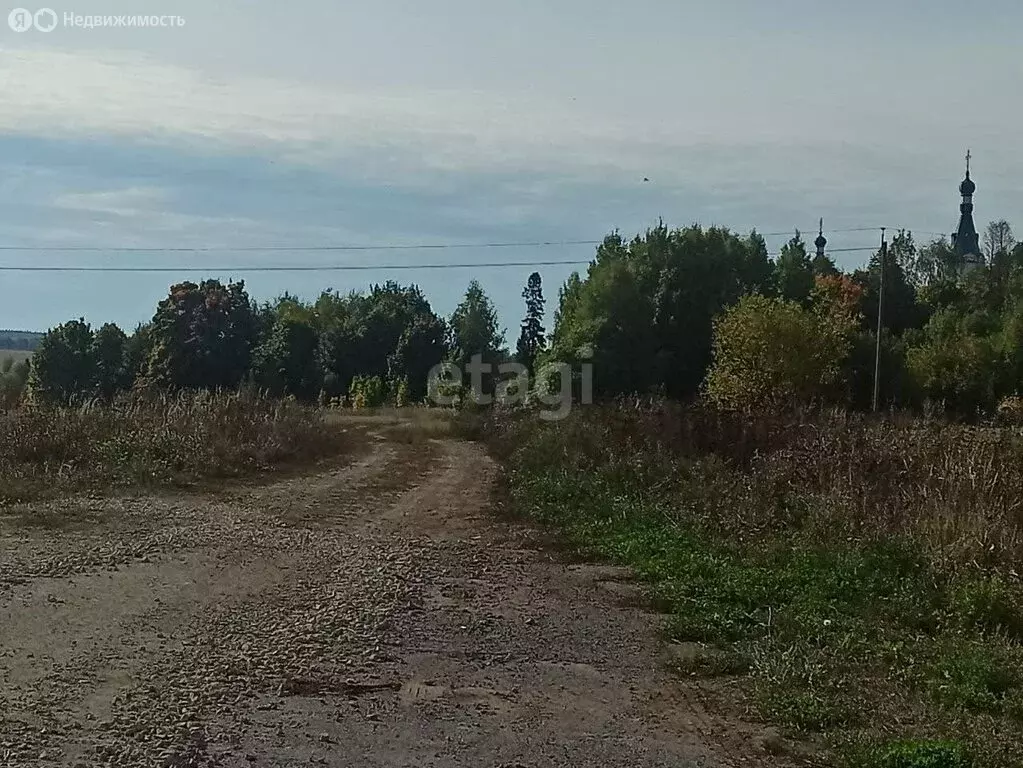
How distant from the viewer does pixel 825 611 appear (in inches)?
344

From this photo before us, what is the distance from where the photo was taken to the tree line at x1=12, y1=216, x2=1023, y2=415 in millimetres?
38062

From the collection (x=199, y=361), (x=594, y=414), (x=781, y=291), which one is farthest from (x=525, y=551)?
(x=781, y=291)

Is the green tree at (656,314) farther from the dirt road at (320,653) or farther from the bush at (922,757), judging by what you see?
the bush at (922,757)

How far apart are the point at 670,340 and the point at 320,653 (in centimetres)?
3917

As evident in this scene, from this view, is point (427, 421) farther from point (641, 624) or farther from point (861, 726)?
point (861, 726)

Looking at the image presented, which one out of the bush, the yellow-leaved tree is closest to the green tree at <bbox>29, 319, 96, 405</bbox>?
the yellow-leaved tree

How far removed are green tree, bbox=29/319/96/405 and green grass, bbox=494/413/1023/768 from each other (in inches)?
1095

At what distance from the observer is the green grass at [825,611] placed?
626cm

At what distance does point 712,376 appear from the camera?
130 ft

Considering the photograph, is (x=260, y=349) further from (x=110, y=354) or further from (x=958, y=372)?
(x=958, y=372)

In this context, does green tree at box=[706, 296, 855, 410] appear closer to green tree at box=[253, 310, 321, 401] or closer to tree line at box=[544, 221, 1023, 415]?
tree line at box=[544, 221, 1023, 415]

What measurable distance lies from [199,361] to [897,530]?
3451cm

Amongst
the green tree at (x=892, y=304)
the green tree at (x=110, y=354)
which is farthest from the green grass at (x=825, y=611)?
the green tree at (x=892, y=304)

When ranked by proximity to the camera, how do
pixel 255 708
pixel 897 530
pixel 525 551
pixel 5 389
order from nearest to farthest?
pixel 255 708, pixel 897 530, pixel 525 551, pixel 5 389
